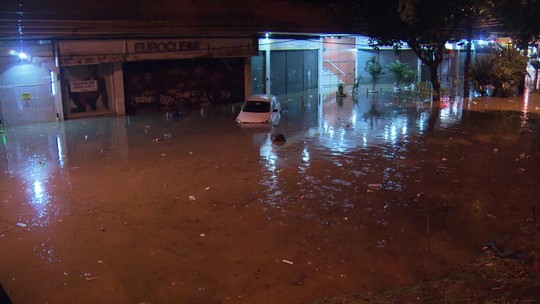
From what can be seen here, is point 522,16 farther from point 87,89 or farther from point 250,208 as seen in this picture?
point 87,89

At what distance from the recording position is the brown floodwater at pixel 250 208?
7777 millimetres

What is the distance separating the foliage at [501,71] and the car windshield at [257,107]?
656 inches

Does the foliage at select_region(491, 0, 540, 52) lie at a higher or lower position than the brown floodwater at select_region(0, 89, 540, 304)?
higher

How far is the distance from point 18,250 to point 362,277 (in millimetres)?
6026

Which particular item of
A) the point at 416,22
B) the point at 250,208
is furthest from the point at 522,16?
the point at 250,208

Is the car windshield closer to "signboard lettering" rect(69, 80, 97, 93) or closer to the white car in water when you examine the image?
the white car in water

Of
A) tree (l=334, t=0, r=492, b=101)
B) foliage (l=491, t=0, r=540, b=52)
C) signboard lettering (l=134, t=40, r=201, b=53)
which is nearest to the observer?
foliage (l=491, t=0, r=540, b=52)

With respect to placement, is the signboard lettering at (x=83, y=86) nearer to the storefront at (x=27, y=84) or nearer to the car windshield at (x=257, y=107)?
the storefront at (x=27, y=84)

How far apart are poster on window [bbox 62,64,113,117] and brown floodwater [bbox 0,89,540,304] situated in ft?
12.6

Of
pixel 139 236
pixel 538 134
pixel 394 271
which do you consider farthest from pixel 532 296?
pixel 538 134

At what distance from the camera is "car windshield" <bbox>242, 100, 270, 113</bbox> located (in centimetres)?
2129

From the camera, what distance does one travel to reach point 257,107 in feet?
70.5

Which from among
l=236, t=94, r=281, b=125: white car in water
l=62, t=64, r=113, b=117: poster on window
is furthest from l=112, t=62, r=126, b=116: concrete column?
l=236, t=94, r=281, b=125: white car in water

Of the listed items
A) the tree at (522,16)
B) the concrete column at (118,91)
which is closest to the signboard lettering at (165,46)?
the concrete column at (118,91)
